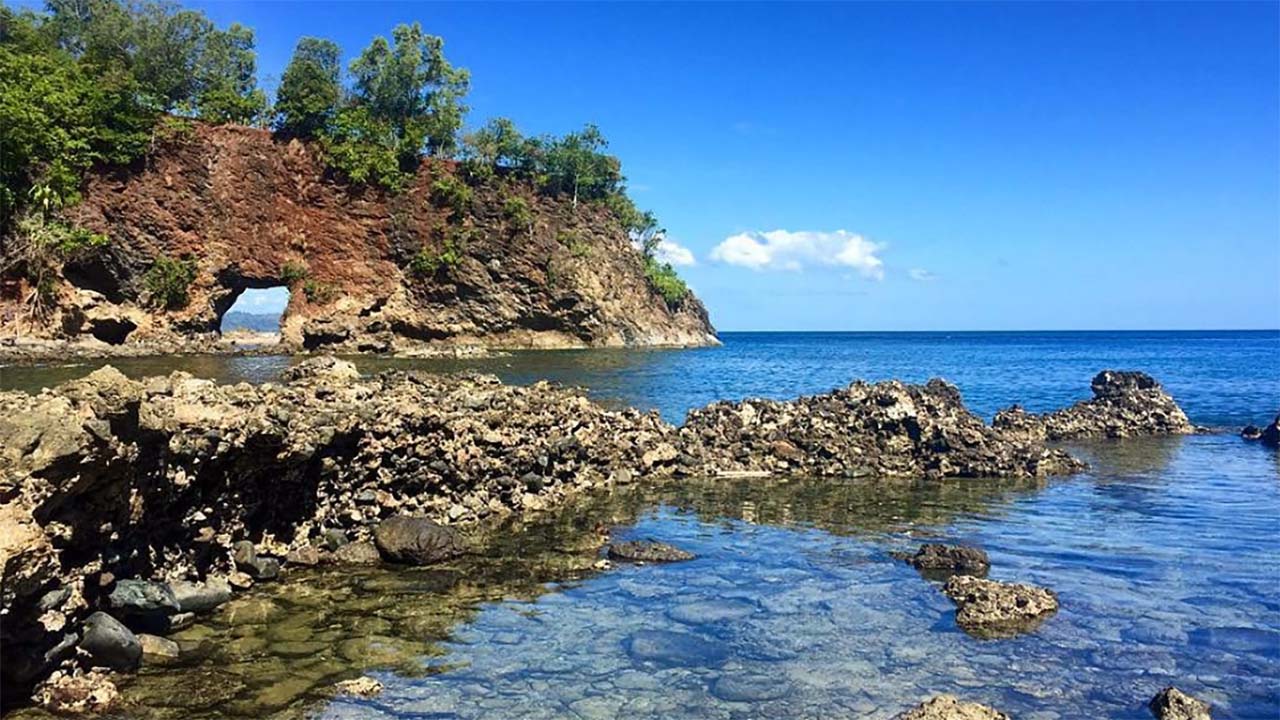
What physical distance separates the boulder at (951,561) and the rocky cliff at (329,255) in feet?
188

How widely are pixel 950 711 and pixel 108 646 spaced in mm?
7239

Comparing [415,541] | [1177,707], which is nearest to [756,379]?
[415,541]

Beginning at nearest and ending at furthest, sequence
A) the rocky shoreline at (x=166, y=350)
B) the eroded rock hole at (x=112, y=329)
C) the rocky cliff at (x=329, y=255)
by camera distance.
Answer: the rocky shoreline at (x=166, y=350) → the eroded rock hole at (x=112, y=329) → the rocky cliff at (x=329, y=255)

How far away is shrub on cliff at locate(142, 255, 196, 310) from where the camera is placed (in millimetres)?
61125

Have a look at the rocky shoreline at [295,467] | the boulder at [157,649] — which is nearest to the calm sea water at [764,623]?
the boulder at [157,649]

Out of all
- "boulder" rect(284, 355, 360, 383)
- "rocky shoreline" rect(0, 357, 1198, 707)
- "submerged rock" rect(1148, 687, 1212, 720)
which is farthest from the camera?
"boulder" rect(284, 355, 360, 383)

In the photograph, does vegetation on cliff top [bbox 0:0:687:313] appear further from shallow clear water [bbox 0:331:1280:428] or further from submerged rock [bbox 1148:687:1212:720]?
submerged rock [bbox 1148:687:1212:720]

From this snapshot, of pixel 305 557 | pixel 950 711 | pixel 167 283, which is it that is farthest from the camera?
pixel 167 283

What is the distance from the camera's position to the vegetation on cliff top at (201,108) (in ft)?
174

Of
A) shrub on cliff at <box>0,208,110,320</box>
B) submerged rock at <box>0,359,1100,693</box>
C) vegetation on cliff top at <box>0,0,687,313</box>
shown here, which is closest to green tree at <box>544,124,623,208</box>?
vegetation on cliff top at <box>0,0,687,313</box>

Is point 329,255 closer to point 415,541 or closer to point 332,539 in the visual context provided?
point 332,539

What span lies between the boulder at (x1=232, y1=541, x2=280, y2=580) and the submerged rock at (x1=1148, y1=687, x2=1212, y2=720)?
957 centimetres

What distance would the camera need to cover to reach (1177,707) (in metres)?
6.63

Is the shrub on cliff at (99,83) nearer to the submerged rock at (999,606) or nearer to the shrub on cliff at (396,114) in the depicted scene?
the shrub on cliff at (396,114)
